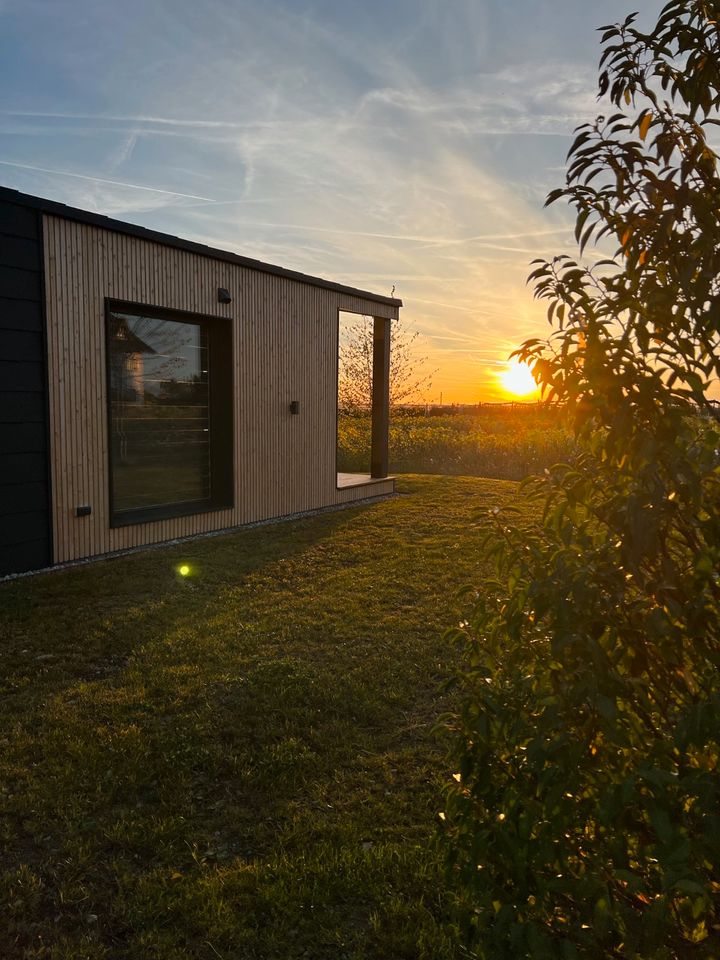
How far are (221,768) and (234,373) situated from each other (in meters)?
6.65

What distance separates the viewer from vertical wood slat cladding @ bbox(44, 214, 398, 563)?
23.4 feet

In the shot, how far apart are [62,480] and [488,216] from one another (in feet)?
19.3

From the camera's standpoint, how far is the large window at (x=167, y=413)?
810cm

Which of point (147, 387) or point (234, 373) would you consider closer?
point (147, 387)

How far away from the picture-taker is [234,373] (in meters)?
9.36

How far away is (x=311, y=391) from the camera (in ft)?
36.1

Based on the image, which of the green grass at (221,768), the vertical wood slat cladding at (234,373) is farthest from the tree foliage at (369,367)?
the green grass at (221,768)

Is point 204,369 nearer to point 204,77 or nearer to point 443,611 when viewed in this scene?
point 204,77

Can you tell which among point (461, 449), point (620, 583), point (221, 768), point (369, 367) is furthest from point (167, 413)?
point (369, 367)

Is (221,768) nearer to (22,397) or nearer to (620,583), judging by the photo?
(620,583)

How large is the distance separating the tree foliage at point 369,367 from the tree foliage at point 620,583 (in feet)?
66.1

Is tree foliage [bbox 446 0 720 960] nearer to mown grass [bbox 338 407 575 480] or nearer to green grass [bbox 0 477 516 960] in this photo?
green grass [bbox 0 477 516 960]


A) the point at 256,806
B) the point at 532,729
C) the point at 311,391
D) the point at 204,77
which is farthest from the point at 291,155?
the point at 532,729

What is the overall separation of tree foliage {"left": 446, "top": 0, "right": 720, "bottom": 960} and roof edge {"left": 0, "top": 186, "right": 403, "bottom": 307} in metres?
6.30
